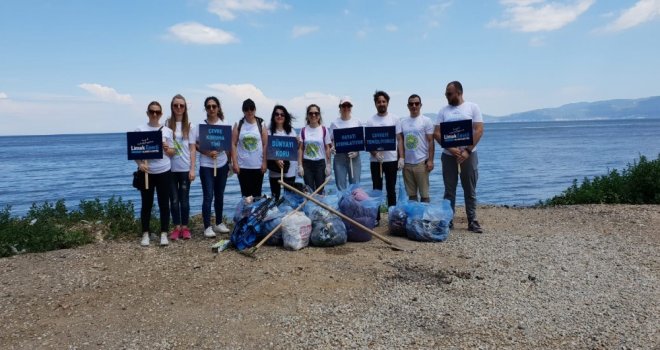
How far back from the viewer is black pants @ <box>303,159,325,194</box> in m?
7.43

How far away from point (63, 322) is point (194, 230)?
144 inches

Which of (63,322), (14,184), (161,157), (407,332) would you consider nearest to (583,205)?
(407,332)

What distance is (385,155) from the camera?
756 centimetres

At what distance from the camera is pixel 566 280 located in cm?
535

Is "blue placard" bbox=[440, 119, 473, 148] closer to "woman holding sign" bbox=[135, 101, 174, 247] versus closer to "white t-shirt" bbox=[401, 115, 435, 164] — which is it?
"white t-shirt" bbox=[401, 115, 435, 164]

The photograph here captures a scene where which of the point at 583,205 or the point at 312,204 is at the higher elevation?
the point at 312,204

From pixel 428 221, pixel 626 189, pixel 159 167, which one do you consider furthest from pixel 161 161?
pixel 626 189

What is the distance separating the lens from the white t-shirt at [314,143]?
734cm

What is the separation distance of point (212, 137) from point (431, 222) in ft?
11.3

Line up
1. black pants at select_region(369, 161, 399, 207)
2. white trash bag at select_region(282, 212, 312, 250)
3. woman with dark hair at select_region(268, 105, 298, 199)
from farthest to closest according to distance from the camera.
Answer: black pants at select_region(369, 161, 399, 207) → woman with dark hair at select_region(268, 105, 298, 199) → white trash bag at select_region(282, 212, 312, 250)

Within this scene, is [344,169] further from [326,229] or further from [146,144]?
[146,144]

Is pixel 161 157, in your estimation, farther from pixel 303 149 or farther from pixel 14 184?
pixel 14 184

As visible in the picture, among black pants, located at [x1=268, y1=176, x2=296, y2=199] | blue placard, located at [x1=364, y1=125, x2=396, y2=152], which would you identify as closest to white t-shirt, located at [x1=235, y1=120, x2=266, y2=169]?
black pants, located at [x1=268, y1=176, x2=296, y2=199]

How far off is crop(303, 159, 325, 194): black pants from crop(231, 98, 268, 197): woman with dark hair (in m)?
0.68
